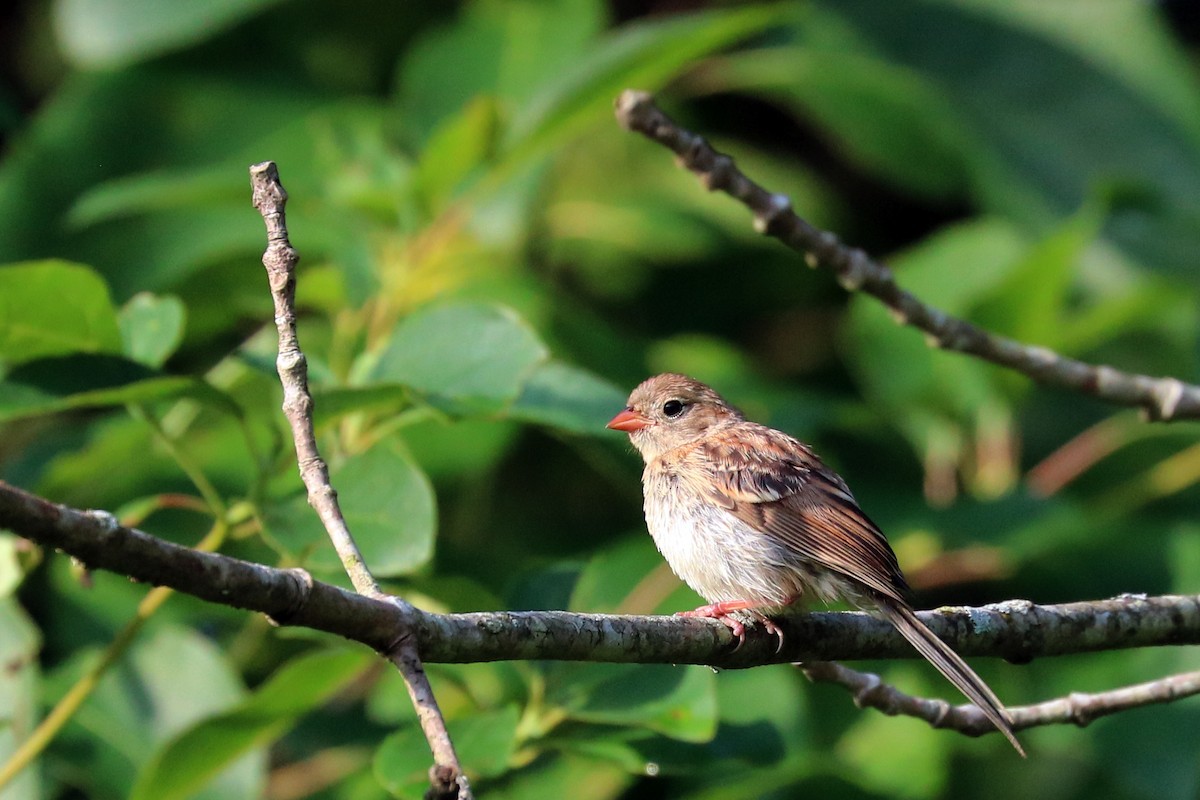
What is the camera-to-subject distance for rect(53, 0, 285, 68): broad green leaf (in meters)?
4.92

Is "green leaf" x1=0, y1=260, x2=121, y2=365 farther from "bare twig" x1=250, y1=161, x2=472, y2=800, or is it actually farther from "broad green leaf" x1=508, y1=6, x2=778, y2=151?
"broad green leaf" x1=508, y1=6, x2=778, y2=151

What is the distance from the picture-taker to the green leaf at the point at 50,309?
9.91 feet

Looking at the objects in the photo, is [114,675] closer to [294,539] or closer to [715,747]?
[294,539]

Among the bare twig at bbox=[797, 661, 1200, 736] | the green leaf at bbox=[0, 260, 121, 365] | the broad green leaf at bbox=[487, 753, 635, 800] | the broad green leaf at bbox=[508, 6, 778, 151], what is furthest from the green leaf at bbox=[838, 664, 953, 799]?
the green leaf at bbox=[0, 260, 121, 365]

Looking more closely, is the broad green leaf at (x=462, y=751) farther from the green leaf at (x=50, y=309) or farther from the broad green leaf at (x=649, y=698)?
the green leaf at (x=50, y=309)

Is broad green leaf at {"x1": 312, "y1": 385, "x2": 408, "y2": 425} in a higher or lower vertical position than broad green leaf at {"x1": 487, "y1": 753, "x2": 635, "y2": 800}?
higher

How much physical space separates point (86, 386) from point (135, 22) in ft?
7.82

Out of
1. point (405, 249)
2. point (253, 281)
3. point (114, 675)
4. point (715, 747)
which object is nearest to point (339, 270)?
point (405, 249)

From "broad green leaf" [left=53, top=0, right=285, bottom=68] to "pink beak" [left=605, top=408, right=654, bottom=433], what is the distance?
2136mm

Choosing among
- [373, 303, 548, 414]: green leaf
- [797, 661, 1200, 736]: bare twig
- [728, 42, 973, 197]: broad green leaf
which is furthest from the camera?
[728, 42, 973, 197]: broad green leaf

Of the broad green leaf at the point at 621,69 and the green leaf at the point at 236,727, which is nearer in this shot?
the green leaf at the point at 236,727

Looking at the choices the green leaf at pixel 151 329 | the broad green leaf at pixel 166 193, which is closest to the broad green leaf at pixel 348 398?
the green leaf at pixel 151 329

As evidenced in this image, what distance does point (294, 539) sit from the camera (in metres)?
2.88

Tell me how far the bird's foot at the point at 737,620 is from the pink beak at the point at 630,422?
0.81 metres
